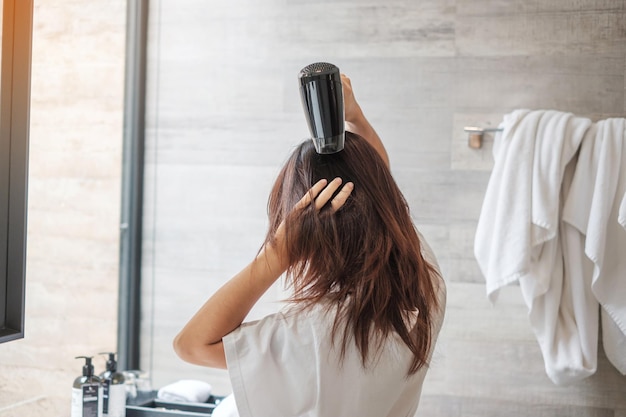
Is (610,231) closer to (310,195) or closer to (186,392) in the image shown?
(310,195)

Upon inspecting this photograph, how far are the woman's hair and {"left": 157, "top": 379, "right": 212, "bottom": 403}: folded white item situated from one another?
3.18 feet

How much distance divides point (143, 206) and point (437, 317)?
3.99ft

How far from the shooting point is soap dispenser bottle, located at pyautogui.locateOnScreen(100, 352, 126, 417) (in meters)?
2.03

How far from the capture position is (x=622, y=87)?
2.04 meters

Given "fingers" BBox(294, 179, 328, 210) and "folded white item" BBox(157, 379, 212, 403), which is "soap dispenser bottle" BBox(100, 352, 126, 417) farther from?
"fingers" BBox(294, 179, 328, 210)

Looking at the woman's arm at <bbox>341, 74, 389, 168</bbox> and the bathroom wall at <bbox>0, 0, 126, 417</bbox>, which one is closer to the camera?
the woman's arm at <bbox>341, 74, 389, 168</bbox>

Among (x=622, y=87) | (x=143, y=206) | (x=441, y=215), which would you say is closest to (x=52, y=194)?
(x=143, y=206)

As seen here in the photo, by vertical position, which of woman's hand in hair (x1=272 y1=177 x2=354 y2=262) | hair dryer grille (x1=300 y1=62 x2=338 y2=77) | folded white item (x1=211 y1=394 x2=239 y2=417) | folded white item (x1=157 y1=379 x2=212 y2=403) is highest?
hair dryer grille (x1=300 y1=62 x2=338 y2=77)

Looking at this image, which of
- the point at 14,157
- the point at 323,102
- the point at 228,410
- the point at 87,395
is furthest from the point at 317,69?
the point at 87,395

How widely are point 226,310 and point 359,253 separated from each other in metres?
0.25

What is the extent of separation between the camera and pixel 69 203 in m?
2.15

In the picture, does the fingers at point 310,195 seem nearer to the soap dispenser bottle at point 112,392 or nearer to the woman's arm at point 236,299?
the woman's arm at point 236,299

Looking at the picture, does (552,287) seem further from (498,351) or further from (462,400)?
(462,400)

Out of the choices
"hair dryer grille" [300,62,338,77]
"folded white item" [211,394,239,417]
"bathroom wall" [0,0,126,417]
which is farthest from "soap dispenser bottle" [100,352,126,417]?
"hair dryer grille" [300,62,338,77]
